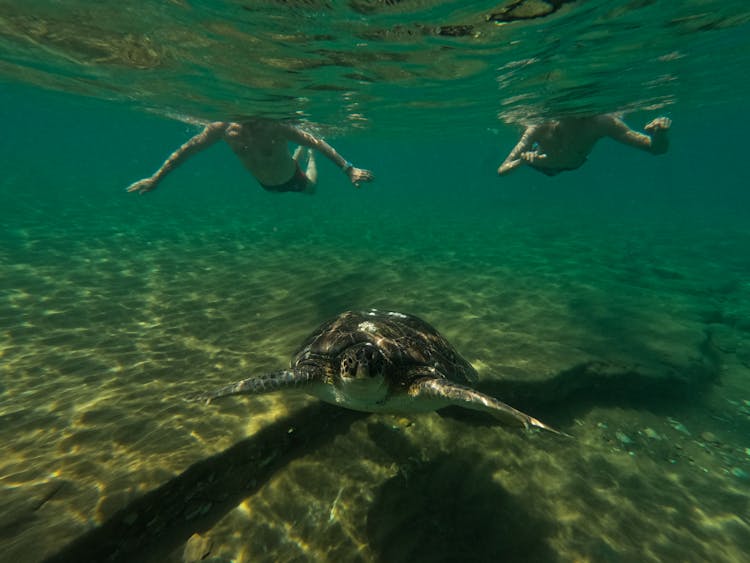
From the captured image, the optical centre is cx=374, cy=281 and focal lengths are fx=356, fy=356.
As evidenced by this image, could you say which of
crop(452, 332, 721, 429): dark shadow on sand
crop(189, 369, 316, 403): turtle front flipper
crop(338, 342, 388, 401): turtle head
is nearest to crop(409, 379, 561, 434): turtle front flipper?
crop(338, 342, 388, 401): turtle head

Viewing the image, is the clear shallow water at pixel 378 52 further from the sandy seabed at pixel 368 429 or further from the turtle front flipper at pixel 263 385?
the turtle front flipper at pixel 263 385

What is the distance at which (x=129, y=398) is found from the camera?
5.34 meters

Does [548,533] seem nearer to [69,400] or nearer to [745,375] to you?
[69,400]

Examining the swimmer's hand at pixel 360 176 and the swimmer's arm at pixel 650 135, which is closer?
the swimmer's hand at pixel 360 176

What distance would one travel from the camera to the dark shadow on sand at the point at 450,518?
12.6 ft

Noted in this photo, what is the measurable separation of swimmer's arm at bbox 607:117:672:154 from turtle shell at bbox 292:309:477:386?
846 cm

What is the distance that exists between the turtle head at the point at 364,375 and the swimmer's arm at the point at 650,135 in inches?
385

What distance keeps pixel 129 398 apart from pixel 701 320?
14.2m

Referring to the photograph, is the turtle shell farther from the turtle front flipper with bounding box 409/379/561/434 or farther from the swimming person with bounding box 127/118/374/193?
the swimming person with bounding box 127/118/374/193

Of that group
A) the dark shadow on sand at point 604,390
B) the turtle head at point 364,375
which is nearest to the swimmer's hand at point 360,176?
the dark shadow on sand at point 604,390

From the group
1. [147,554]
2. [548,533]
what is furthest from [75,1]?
[548,533]

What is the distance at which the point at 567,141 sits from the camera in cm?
1256

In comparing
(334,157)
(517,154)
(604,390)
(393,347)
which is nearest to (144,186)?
(334,157)

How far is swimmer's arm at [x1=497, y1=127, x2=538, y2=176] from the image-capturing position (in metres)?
10.1
